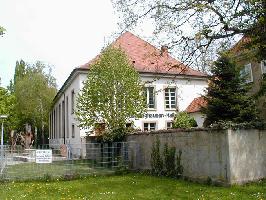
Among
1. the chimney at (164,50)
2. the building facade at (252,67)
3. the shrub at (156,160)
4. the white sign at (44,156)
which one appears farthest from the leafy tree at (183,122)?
the chimney at (164,50)

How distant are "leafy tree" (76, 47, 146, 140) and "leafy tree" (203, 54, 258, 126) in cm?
515

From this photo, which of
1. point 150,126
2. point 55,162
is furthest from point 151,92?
point 55,162

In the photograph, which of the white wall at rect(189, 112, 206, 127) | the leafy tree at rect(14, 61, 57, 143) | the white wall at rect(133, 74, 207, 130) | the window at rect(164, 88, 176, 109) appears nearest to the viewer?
the white wall at rect(189, 112, 206, 127)

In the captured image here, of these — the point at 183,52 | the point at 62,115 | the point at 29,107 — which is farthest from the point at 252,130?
the point at 29,107

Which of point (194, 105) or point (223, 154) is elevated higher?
point (194, 105)

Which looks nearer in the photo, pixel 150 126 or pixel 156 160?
pixel 156 160

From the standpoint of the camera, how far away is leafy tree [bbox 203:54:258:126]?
20.9 m

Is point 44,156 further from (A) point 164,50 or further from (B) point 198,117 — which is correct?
(B) point 198,117

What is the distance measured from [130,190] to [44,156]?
605cm

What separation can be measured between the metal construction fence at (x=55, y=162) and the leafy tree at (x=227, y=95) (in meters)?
6.03

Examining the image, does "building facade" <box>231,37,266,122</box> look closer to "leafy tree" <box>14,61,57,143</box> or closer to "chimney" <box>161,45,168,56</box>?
"chimney" <box>161,45,168,56</box>

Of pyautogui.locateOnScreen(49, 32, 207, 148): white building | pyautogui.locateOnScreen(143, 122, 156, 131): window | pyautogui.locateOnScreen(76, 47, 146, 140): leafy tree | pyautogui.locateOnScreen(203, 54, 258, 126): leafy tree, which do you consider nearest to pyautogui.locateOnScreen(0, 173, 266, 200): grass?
pyautogui.locateOnScreen(203, 54, 258, 126): leafy tree

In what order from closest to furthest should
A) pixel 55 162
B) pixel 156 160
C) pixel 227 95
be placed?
pixel 55 162, pixel 156 160, pixel 227 95

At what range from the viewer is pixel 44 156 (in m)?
18.4
